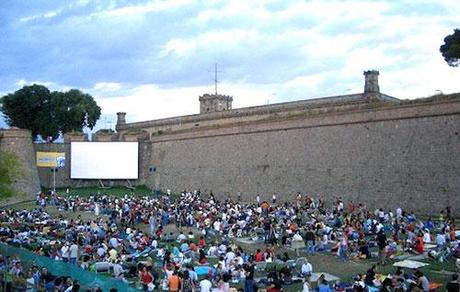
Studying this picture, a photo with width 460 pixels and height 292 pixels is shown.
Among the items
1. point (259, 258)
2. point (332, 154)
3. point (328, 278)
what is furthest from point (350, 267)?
point (332, 154)

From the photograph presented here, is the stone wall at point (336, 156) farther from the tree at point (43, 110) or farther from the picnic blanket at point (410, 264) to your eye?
the tree at point (43, 110)

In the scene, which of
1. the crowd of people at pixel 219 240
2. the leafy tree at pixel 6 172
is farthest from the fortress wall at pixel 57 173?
the crowd of people at pixel 219 240

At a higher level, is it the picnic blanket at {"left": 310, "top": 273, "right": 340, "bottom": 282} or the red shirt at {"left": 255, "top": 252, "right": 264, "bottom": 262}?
the red shirt at {"left": 255, "top": 252, "right": 264, "bottom": 262}

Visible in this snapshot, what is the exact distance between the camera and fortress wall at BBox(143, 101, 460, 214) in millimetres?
24031

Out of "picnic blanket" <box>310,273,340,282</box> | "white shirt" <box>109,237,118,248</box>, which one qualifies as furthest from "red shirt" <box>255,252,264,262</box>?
"white shirt" <box>109,237,118,248</box>

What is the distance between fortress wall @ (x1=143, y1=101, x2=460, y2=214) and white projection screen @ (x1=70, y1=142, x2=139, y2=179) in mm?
6573

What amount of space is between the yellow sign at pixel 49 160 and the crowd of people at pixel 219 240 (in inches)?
633

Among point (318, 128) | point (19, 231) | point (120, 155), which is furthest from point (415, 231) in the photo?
point (120, 155)

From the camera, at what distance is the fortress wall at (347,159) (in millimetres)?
24031

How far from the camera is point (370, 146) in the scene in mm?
27484

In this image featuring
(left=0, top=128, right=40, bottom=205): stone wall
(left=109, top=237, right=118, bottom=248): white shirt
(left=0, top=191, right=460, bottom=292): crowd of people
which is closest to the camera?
(left=0, top=191, right=460, bottom=292): crowd of people

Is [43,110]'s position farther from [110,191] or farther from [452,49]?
[452,49]

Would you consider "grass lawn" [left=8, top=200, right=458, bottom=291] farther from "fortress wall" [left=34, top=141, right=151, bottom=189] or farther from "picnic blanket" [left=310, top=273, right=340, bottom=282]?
"fortress wall" [left=34, top=141, right=151, bottom=189]

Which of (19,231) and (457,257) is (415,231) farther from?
(19,231)
